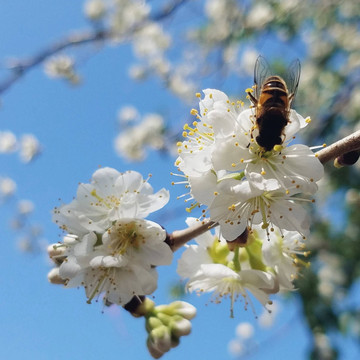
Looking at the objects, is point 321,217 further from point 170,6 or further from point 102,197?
point 102,197

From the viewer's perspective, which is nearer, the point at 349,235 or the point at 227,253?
the point at 227,253

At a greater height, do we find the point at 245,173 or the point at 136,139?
the point at 136,139

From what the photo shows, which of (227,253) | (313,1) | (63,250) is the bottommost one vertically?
(227,253)

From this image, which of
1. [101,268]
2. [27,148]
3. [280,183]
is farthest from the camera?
[27,148]

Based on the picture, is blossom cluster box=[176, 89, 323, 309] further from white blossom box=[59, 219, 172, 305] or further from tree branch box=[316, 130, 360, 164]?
white blossom box=[59, 219, 172, 305]

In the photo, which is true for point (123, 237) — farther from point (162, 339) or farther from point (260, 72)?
point (260, 72)

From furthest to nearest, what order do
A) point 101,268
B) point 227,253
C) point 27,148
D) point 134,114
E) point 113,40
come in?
point 134,114, point 27,148, point 113,40, point 227,253, point 101,268

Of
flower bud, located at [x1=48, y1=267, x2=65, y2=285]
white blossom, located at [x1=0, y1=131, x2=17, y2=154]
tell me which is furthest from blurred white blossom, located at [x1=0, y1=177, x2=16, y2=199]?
flower bud, located at [x1=48, y1=267, x2=65, y2=285]

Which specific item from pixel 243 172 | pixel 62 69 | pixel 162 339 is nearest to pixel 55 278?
pixel 162 339

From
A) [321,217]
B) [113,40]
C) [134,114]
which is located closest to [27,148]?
[134,114]
